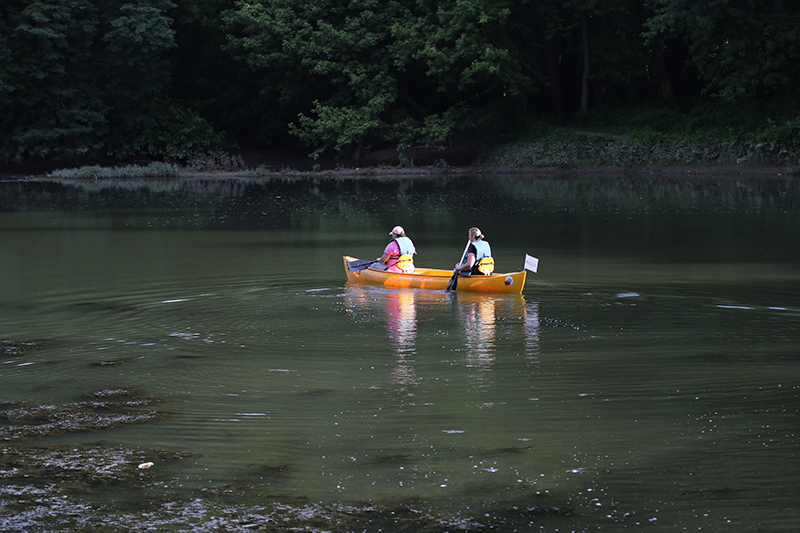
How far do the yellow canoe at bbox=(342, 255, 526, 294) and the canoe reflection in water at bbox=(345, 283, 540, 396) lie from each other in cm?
16

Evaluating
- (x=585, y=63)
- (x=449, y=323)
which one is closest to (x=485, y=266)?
(x=449, y=323)

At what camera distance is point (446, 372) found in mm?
10641

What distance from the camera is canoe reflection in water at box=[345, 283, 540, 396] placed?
1105cm

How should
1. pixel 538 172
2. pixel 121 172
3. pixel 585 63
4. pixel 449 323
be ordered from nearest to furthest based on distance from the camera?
pixel 449 323 < pixel 538 172 < pixel 585 63 < pixel 121 172

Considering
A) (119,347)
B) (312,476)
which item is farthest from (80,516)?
(119,347)

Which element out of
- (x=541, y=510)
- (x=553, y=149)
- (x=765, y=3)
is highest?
(x=765, y=3)

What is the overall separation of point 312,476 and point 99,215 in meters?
25.5

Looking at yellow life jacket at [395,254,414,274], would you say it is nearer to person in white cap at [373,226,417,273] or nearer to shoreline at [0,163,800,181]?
person in white cap at [373,226,417,273]

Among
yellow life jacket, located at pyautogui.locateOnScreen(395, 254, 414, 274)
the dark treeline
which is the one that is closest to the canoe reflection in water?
yellow life jacket, located at pyautogui.locateOnScreen(395, 254, 414, 274)

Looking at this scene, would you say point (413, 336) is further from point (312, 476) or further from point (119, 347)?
point (312, 476)

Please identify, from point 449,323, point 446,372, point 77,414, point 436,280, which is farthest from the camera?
point 436,280

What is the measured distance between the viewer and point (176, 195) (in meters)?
40.0

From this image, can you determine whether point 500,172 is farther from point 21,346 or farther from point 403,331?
point 21,346

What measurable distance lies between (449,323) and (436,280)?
9.80 ft
